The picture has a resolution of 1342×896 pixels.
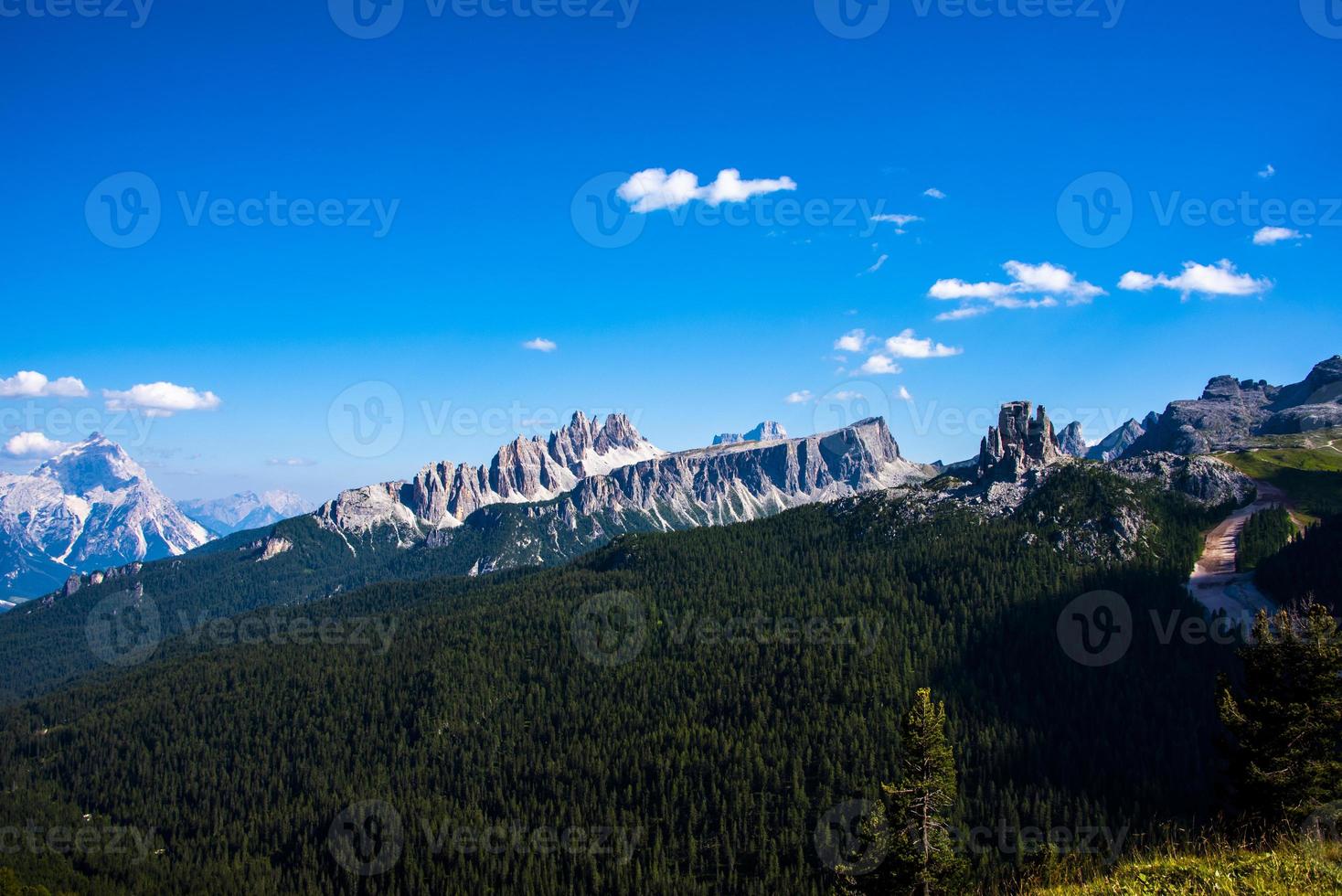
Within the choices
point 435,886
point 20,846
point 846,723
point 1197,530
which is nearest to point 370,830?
point 435,886

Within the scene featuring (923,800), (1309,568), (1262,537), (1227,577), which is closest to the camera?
(923,800)

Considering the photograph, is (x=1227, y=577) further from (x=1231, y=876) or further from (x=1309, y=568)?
(x=1231, y=876)

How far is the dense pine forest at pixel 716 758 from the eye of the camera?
416ft

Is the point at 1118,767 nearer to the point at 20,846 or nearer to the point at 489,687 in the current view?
the point at 489,687

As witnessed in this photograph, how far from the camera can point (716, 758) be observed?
486 feet

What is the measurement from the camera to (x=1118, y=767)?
128625 millimetres

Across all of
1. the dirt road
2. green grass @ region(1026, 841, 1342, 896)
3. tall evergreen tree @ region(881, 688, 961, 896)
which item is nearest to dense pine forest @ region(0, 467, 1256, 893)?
the dirt road

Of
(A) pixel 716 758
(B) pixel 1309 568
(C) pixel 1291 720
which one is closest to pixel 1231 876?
(C) pixel 1291 720

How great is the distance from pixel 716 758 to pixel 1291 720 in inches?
4578

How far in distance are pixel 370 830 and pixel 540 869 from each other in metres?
39.9

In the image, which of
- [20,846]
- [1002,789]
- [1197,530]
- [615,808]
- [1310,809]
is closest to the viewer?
[1310,809]

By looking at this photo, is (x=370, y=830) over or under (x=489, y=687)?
under

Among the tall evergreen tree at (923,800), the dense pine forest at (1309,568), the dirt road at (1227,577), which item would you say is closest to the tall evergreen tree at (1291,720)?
the tall evergreen tree at (923,800)

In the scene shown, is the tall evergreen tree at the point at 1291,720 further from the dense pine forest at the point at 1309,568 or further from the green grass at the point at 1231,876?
the dense pine forest at the point at 1309,568
